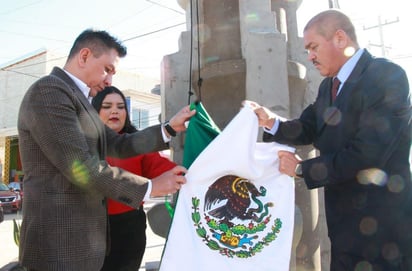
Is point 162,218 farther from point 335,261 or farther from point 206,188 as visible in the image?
point 335,261

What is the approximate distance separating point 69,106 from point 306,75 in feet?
9.18

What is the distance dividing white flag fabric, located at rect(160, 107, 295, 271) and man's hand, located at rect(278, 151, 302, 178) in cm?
6

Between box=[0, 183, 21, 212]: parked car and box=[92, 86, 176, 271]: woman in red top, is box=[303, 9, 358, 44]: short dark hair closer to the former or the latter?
box=[92, 86, 176, 271]: woman in red top

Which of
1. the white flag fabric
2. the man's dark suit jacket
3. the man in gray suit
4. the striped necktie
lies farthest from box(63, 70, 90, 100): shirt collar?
the striped necktie

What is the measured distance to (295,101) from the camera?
13.3 feet

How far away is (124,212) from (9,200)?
17684 millimetres

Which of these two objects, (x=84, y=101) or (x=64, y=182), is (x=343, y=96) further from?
(x=64, y=182)

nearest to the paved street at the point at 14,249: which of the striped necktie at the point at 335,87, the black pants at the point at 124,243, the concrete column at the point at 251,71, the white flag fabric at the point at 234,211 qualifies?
the concrete column at the point at 251,71

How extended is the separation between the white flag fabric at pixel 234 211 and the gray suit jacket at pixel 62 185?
16.0 inches

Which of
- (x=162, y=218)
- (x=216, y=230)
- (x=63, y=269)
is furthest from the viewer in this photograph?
(x=162, y=218)

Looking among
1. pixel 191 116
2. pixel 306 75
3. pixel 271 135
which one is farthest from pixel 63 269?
pixel 306 75

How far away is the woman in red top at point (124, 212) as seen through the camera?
9.67 feet

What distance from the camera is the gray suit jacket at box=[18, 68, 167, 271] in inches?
78.0

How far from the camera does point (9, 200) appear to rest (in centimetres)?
1825
